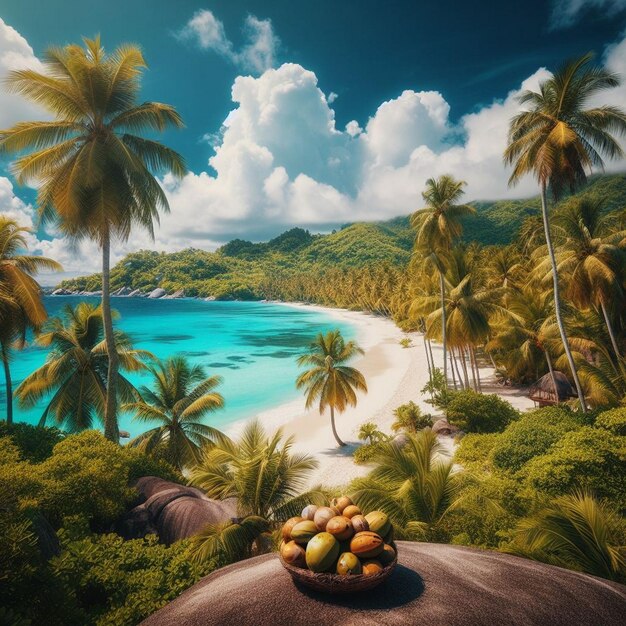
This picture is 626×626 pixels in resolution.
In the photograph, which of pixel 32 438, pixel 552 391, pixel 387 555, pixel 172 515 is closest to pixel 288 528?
pixel 387 555

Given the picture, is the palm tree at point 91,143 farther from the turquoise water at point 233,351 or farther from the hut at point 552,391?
the hut at point 552,391

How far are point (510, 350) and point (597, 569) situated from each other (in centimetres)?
2508

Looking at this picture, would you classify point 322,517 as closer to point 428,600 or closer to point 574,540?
point 428,600

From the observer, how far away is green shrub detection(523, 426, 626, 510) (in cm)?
984

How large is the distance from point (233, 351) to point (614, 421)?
57830 millimetres

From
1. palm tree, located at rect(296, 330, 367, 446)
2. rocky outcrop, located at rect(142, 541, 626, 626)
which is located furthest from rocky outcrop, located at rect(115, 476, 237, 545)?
palm tree, located at rect(296, 330, 367, 446)

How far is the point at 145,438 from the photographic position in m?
16.8

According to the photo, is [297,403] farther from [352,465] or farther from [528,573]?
[528,573]

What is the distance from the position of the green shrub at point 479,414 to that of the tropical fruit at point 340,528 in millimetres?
19406

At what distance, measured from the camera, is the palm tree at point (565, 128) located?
14.0m

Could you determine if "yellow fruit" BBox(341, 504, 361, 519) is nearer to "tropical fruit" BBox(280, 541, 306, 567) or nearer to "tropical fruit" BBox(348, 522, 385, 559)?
"tropical fruit" BBox(348, 522, 385, 559)

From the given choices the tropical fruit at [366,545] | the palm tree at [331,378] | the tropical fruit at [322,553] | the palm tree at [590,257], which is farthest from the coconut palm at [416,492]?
the palm tree at [590,257]

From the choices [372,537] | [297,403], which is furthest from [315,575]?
[297,403]

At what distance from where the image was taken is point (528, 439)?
44.2 ft
